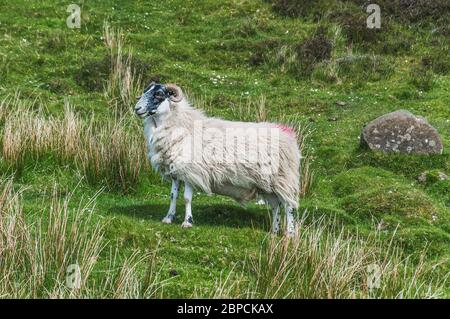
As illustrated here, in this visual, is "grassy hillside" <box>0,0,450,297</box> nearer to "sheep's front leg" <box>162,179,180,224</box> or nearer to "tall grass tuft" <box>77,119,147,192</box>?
"tall grass tuft" <box>77,119,147,192</box>

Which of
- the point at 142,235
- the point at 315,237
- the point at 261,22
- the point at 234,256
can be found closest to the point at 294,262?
the point at 315,237

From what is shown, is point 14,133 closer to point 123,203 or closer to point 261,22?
point 123,203

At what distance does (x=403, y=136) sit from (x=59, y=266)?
7.36 meters

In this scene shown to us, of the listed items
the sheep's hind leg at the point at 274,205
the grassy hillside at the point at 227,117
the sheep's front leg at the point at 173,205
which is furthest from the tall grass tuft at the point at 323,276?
the sheep's front leg at the point at 173,205

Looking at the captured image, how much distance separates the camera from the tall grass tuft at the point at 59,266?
835cm

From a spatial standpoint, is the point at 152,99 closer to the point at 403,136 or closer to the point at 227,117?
the point at 403,136

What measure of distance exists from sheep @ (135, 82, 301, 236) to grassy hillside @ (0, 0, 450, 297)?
47 cm

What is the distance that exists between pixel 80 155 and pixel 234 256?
390 cm

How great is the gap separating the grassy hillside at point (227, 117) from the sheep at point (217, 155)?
18.7 inches

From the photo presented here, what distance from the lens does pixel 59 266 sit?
9000 mm

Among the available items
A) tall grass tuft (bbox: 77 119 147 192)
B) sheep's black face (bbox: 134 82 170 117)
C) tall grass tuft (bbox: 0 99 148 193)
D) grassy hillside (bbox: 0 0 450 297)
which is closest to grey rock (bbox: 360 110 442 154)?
grassy hillside (bbox: 0 0 450 297)

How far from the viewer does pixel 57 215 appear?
32.2ft

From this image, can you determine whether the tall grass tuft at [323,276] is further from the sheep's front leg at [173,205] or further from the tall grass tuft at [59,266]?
the sheep's front leg at [173,205]

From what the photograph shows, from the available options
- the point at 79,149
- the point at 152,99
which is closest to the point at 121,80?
the point at 79,149
